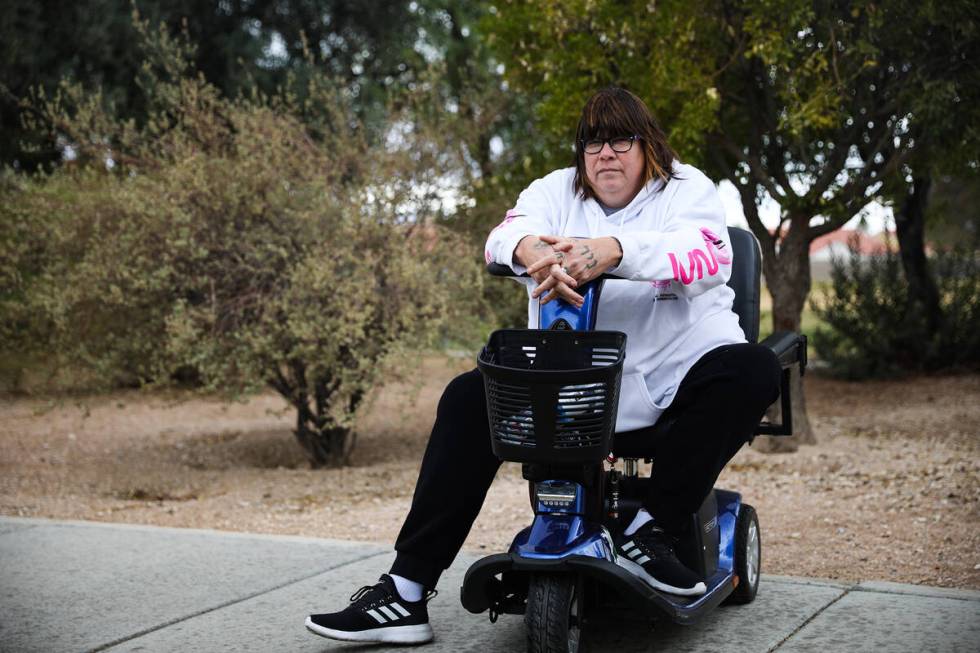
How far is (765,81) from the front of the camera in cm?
759

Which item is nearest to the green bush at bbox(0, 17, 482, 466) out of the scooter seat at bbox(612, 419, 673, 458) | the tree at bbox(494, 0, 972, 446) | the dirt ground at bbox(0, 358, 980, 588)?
the dirt ground at bbox(0, 358, 980, 588)

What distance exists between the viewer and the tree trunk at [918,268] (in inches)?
466

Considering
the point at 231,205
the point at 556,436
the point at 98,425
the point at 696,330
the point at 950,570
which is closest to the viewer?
the point at 556,436

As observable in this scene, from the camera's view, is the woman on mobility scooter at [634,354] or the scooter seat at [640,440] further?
the scooter seat at [640,440]

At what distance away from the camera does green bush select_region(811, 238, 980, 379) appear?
40.2ft

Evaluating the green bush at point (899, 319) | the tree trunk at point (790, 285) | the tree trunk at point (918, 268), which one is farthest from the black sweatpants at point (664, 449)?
the green bush at point (899, 319)

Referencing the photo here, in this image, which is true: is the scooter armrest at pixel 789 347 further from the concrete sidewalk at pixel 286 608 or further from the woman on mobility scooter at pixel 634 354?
the concrete sidewalk at pixel 286 608

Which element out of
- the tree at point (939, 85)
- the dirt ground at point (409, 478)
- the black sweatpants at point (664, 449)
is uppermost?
the tree at point (939, 85)

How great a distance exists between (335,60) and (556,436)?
14073mm

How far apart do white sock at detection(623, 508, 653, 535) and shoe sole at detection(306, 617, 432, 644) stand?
66 cm

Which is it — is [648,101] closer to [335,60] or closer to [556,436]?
[556,436]

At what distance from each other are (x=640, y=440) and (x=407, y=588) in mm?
794

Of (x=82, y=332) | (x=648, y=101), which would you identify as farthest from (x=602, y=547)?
(x=82, y=332)

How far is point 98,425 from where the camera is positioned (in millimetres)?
10789
